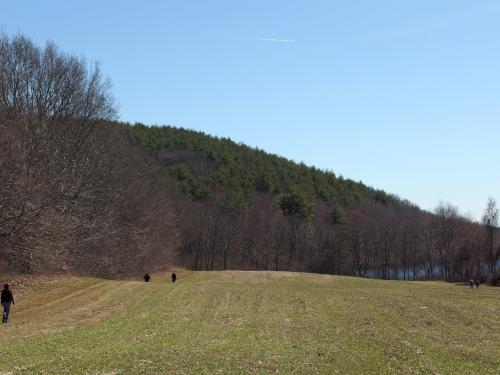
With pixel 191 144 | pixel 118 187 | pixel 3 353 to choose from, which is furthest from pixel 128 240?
pixel 191 144

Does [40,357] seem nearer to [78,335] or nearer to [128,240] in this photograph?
[78,335]

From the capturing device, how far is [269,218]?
481 ft

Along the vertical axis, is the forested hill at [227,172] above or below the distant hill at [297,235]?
above

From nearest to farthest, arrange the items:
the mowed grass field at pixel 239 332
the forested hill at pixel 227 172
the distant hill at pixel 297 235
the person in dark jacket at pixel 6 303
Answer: the mowed grass field at pixel 239 332
the person in dark jacket at pixel 6 303
the distant hill at pixel 297 235
the forested hill at pixel 227 172

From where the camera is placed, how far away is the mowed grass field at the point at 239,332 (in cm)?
1678

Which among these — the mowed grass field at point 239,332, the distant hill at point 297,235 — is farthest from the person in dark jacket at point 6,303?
the distant hill at point 297,235

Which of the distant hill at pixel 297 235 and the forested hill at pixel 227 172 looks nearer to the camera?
the distant hill at pixel 297 235

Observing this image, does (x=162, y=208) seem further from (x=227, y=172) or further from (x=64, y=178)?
(x=227, y=172)

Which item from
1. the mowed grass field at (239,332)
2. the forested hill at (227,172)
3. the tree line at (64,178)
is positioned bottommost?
the mowed grass field at (239,332)

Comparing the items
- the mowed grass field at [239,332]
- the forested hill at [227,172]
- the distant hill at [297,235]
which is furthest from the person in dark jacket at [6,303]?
the forested hill at [227,172]

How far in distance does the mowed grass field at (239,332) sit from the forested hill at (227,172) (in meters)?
107

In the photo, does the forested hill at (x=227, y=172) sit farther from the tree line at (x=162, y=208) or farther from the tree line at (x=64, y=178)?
the tree line at (x=64, y=178)

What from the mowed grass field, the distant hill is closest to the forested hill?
the distant hill

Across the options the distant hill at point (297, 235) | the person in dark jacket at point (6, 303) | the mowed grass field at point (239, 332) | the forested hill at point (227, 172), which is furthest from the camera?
the forested hill at point (227, 172)
